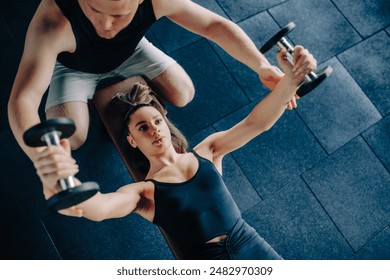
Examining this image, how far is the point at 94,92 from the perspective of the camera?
85.0 inches

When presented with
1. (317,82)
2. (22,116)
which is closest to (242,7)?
(317,82)

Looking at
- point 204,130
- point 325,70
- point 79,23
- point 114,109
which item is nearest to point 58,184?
point 79,23

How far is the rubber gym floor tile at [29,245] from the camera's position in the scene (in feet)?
7.37

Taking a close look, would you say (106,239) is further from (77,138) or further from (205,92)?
(205,92)

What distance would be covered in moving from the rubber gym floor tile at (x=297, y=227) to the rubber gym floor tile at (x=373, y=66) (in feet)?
3.40

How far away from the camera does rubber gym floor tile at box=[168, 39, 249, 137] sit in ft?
8.87

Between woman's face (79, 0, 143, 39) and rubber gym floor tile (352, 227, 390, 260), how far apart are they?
2.07 metres

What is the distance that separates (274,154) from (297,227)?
525 mm

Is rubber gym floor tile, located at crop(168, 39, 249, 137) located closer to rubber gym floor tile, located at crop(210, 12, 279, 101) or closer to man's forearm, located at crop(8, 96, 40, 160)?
rubber gym floor tile, located at crop(210, 12, 279, 101)

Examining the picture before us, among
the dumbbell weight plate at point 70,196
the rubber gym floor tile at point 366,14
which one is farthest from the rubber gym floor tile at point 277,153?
the dumbbell weight plate at point 70,196

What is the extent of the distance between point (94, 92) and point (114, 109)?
17 centimetres

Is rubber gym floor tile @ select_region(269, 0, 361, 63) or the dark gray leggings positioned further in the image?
rubber gym floor tile @ select_region(269, 0, 361, 63)

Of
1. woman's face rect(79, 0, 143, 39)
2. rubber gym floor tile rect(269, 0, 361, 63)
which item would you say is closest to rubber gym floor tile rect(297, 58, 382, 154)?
rubber gym floor tile rect(269, 0, 361, 63)

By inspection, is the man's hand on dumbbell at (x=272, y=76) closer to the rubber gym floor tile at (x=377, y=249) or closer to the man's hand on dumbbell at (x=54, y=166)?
the man's hand on dumbbell at (x=54, y=166)
